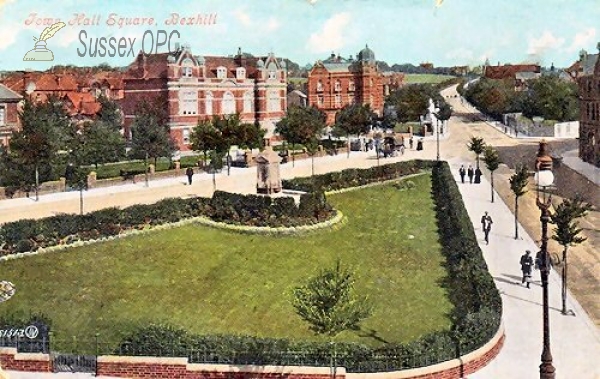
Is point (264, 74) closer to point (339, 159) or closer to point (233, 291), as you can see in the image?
point (339, 159)

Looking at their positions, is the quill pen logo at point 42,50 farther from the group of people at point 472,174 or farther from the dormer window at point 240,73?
the dormer window at point 240,73

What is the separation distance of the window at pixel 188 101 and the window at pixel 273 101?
3.85m

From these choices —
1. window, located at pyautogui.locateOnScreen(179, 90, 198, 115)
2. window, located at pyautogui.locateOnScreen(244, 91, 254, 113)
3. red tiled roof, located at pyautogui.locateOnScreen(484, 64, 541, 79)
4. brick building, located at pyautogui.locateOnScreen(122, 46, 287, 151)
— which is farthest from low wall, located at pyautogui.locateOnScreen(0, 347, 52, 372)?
window, located at pyautogui.locateOnScreen(244, 91, 254, 113)

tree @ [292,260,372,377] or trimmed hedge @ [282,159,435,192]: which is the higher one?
trimmed hedge @ [282,159,435,192]

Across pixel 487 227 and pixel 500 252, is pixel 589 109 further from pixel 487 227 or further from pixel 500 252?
pixel 500 252

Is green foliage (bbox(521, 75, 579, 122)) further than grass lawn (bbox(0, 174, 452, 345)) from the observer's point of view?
Yes

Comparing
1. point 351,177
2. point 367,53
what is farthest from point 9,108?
point 367,53

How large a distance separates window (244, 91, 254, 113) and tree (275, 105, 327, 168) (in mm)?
3111

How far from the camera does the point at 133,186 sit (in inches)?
1187

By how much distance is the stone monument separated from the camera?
2362 centimetres

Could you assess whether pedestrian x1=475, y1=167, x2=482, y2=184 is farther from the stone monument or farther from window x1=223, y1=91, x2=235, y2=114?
window x1=223, y1=91, x2=235, y2=114

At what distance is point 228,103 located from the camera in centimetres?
3859

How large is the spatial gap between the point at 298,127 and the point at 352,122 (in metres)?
→ 8.05

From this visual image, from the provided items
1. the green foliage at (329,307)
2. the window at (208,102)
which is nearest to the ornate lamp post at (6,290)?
the green foliage at (329,307)
